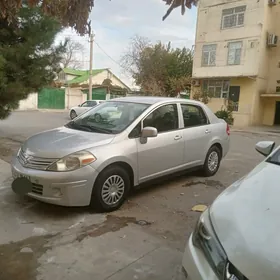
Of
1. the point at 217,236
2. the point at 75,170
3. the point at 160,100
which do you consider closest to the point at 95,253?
the point at 75,170

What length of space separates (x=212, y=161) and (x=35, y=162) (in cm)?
357

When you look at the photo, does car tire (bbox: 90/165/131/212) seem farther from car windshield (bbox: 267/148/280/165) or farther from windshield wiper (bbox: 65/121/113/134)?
car windshield (bbox: 267/148/280/165)

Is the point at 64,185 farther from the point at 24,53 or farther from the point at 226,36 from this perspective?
the point at 226,36

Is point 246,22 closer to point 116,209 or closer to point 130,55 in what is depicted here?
point 130,55

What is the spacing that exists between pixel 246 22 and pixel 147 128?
67.6 ft

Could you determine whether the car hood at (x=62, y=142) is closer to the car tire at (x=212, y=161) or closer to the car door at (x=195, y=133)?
the car door at (x=195, y=133)

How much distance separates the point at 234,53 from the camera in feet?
73.9

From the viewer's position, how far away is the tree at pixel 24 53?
26.1 ft

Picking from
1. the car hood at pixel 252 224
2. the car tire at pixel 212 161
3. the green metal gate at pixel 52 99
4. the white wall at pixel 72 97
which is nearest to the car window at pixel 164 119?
the car tire at pixel 212 161

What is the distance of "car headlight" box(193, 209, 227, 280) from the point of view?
176 cm

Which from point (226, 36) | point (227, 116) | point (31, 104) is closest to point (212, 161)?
point (227, 116)

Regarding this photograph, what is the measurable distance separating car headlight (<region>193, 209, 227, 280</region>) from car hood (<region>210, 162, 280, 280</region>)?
42 millimetres

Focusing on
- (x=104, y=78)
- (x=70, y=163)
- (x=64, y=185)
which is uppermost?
(x=104, y=78)

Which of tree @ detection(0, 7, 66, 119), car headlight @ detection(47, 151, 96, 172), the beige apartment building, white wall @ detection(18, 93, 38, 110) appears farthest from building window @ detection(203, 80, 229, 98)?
car headlight @ detection(47, 151, 96, 172)
